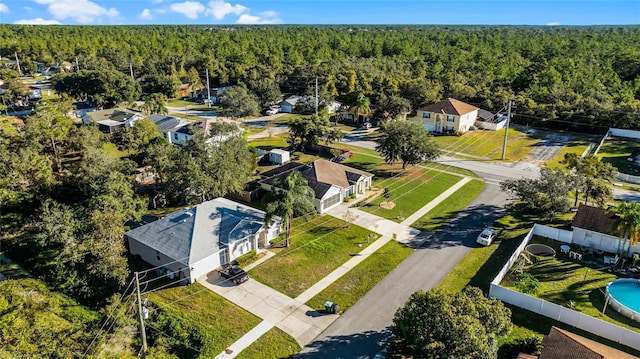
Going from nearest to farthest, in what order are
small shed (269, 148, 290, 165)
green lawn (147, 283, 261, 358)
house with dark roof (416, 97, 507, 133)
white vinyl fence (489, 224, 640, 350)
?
white vinyl fence (489, 224, 640, 350) < green lawn (147, 283, 261, 358) < small shed (269, 148, 290, 165) < house with dark roof (416, 97, 507, 133)

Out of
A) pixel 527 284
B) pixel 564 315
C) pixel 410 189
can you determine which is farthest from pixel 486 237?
pixel 410 189

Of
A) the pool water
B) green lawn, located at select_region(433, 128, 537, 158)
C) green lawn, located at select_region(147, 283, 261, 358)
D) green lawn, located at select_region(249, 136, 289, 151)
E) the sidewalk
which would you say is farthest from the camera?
green lawn, located at select_region(249, 136, 289, 151)

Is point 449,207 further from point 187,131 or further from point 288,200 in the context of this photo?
point 187,131

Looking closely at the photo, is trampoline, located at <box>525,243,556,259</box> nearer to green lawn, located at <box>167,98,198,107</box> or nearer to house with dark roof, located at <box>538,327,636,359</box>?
house with dark roof, located at <box>538,327,636,359</box>

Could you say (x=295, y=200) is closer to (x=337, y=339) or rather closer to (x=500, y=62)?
(x=337, y=339)

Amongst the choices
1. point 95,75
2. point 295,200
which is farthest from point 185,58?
Answer: point 295,200

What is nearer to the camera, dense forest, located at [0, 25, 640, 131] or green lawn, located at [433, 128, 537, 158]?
green lawn, located at [433, 128, 537, 158]

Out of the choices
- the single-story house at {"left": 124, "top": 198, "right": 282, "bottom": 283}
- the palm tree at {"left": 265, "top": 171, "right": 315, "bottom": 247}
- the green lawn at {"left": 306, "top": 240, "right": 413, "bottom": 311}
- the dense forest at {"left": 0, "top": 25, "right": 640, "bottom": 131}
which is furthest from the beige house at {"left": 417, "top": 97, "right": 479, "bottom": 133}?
the single-story house at {"left": 124, "top": 198, "right": 282, "bottom": 283}
